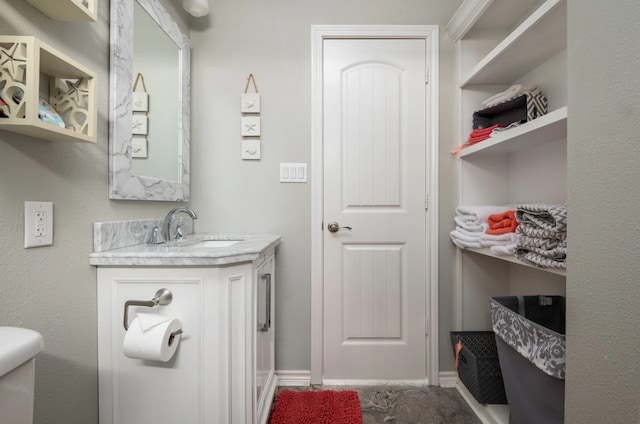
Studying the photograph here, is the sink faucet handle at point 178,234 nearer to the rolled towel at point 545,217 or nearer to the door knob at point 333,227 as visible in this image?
the door knob at point 333,227

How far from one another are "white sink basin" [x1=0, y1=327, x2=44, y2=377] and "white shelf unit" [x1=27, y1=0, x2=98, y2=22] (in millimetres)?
867

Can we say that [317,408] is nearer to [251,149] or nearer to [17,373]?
[17,373]

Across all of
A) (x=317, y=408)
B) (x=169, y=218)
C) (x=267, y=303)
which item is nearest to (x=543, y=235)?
(x=267, y=303)

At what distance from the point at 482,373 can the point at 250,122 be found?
186cm

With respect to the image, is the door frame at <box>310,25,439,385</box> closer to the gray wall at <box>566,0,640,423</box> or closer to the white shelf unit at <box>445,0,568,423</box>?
the white shelf unit at <box>445,0,568,423</box>

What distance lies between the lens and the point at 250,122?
5.47 feet

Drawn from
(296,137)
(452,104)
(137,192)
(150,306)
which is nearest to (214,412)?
(150,306)

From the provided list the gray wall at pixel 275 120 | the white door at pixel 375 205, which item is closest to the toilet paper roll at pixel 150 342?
the gray wall at pixel 275 120

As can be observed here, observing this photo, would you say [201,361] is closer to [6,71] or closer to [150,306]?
[150,306]

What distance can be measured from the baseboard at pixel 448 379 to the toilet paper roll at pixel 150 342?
1558 mm

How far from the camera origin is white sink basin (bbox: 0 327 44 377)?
481 mm

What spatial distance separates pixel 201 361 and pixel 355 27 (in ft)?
6.22

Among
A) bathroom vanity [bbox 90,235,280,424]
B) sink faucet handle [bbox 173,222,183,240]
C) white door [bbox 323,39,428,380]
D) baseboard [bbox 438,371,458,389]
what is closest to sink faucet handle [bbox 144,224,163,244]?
sink faucet handle [bbox 173,222,183,240]

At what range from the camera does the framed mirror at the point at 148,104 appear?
1.09 m
